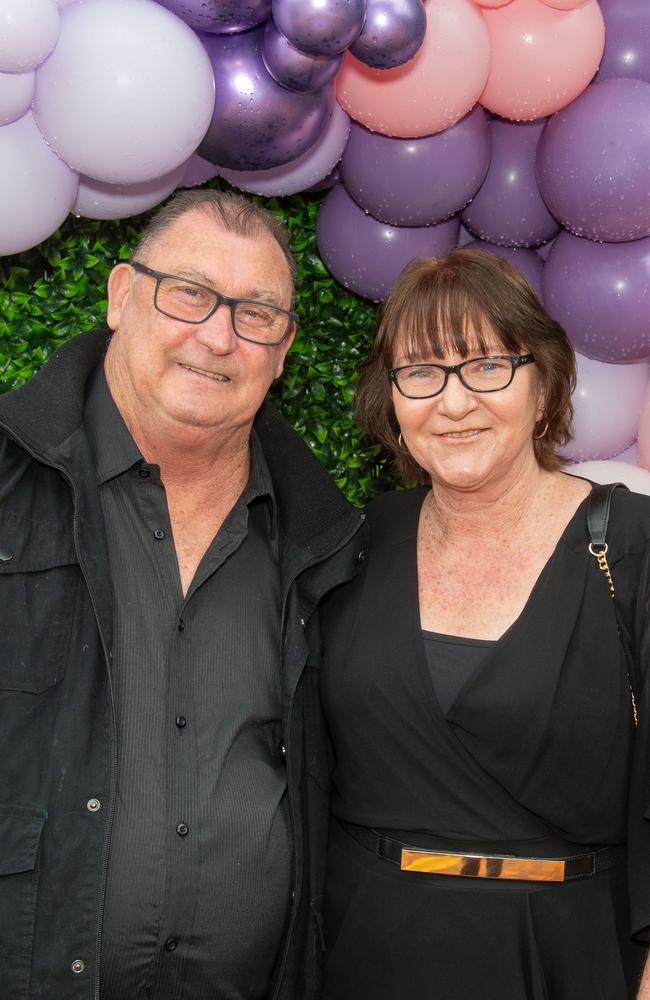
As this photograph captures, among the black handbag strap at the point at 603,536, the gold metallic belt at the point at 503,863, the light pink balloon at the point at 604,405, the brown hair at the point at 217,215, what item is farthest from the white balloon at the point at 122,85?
the gold metallic belt at the point at 503,863

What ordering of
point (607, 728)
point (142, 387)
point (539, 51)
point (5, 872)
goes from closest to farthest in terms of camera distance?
point (5, 872), point (607, 728), point (142, 387), point (539, 51)

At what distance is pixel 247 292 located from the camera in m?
2.25

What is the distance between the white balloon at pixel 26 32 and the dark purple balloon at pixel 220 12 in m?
0.28

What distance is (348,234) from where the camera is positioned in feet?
9.59

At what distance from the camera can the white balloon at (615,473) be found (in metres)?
2.84

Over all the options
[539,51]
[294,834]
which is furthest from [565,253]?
[294,834]

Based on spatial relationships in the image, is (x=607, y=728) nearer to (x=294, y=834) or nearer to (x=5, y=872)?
(x=294, y=834)

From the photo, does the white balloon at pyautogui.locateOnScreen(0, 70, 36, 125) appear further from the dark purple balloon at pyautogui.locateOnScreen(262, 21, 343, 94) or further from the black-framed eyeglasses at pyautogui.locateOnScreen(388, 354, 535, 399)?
the black-framed eyeglasses at pyautogui.locateOnScreen(388, 354, 535, 399)

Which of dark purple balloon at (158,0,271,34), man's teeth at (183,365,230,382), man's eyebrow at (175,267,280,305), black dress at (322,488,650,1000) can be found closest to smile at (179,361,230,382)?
man's teeth at (183,365,230,382)

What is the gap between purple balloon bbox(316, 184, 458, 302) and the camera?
286cm

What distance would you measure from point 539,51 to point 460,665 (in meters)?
1.49

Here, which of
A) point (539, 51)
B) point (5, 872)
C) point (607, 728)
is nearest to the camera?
point (5, 872)

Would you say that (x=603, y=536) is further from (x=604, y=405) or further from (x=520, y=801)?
(x=604, y=405)

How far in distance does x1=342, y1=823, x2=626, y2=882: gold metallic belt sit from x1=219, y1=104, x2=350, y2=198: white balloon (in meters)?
1.63
